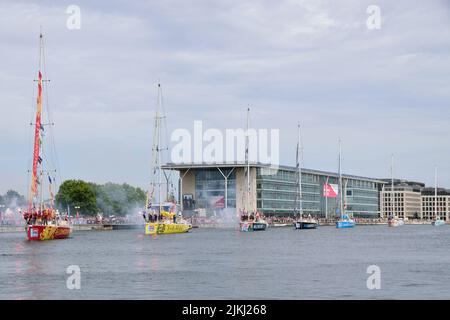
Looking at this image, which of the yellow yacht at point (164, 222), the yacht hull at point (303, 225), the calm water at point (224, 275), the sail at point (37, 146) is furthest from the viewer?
the yacht hull at point (303, 225)

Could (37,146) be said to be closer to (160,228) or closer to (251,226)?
(160,228)

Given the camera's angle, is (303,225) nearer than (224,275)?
No

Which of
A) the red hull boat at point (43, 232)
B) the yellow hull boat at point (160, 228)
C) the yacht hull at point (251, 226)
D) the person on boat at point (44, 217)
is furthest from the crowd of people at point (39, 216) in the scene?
the yacht hull at point (251, 226)

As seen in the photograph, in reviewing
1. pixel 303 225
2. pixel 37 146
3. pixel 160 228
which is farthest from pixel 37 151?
pixel 303 225

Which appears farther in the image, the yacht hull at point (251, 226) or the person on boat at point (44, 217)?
the yacht hull at point (251, 226)

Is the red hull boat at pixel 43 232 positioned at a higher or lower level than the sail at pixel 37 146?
lower

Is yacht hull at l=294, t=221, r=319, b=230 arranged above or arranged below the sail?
below

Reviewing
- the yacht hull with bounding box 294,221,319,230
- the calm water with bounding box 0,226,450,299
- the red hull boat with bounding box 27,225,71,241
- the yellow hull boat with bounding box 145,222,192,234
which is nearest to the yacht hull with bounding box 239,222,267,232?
the yacht hull with bounding box 294,221,319,230

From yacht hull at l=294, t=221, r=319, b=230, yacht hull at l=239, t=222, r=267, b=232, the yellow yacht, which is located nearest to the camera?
the yellow yacht

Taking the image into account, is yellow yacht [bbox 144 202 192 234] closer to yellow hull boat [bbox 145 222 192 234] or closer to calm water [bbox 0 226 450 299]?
yellow hull boat [bbox 145 222 192 234]

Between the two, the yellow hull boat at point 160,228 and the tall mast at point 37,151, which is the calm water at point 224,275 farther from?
the yellow hull boat at point 160,228
